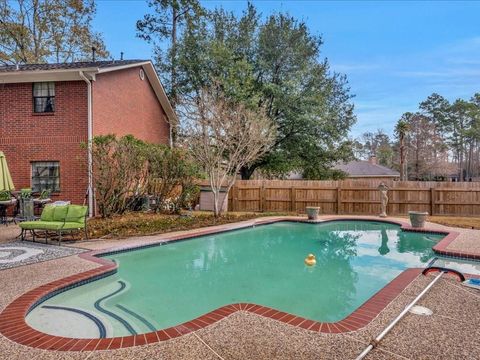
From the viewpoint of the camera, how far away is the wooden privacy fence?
16.2 m

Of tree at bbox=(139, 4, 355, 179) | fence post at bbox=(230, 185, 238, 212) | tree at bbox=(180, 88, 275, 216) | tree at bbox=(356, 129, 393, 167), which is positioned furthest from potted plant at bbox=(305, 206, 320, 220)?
tree at bbox=(356, 129, 393, 167)

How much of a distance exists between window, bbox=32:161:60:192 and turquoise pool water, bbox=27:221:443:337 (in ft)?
23.3

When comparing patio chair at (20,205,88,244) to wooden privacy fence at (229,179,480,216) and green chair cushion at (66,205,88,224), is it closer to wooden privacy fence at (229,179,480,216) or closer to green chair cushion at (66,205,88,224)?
green chair cushion at (66,205,88,224)

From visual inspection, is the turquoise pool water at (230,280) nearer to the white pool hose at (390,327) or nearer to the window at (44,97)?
the white pool hose at (390,327)

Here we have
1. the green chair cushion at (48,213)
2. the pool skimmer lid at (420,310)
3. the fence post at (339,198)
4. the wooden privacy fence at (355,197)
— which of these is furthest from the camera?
the fence post at (339,198)

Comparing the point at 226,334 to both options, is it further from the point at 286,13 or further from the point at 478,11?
the point at 286,13

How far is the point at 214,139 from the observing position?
1561 cm

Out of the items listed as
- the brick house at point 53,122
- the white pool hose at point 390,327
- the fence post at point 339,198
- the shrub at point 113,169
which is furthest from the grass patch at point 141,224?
the white pool hose at point 390,327

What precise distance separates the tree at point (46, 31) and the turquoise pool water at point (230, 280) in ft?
64.6

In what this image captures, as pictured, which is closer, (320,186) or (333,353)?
(333,353)

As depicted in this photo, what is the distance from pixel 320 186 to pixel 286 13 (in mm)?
11341

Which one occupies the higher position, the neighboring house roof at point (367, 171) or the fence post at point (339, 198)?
the neighboring house roof at point (367, 171)

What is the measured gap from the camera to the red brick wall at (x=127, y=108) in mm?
14391

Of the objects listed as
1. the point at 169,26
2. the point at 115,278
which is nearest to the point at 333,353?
the point at 115,278
